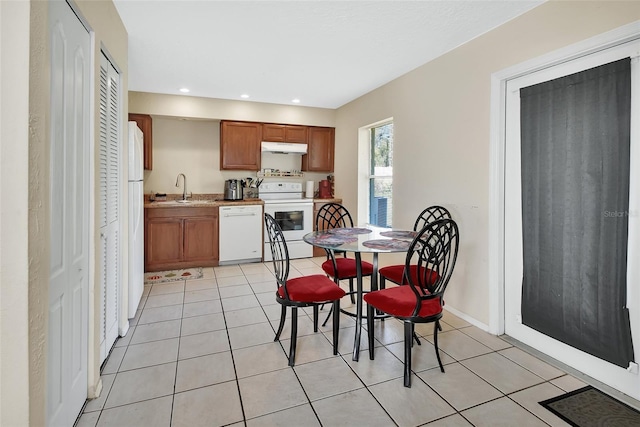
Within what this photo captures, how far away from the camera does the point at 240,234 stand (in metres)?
4.91

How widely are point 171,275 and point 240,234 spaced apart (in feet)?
3.53

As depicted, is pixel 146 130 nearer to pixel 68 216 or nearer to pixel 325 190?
pixel 325 190

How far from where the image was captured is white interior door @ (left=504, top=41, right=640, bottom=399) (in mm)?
1849

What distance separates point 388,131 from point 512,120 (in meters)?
2.04

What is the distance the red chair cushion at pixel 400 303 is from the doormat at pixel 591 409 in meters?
0.75

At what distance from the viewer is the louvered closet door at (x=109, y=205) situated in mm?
2098

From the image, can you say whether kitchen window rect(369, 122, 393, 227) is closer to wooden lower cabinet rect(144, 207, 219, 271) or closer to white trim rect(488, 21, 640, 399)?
white trim rect(488, 21, 640, 399)

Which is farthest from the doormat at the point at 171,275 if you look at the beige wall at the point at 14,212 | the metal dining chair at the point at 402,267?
the beige wall at the point at 14,212

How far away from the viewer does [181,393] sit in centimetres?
193

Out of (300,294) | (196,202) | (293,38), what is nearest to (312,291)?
(300,294)

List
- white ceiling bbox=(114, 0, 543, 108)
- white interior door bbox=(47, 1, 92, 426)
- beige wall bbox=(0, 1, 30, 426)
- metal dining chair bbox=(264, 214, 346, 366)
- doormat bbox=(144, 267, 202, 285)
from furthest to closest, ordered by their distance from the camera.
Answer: doormat bbox=(144, 267, 202, 285), white ceiling bbox=(114, 0, 543, 108), metal dining chair bbox=(264, 214, 346, 366), white interior door bbox=(47, 1, 92, 426), beige wall bbox=(0, 1, 30, 426)

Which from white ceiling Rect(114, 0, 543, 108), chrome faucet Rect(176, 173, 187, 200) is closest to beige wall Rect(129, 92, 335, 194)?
chrome faucet Rect(176, 173, 187, 200)

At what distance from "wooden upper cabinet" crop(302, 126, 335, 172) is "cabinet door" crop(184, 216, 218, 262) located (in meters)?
1.83

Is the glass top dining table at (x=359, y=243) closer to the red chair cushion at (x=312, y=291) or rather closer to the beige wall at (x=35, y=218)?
the red chair cushion at (x=312, y=291)
